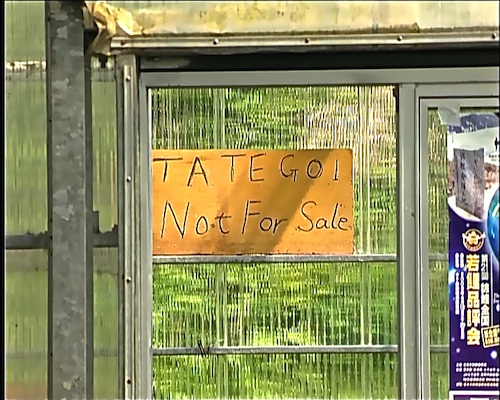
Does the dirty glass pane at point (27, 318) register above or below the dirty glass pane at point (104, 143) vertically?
below

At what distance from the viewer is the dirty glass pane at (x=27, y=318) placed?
1.69 meters

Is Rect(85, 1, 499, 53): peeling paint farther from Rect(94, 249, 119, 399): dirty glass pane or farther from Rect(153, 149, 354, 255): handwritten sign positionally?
Rect(94, 249, 119, 399): dirty glass pane

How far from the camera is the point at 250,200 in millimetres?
1830

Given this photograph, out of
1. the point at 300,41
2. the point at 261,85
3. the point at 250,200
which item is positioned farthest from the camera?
the point at 250,200

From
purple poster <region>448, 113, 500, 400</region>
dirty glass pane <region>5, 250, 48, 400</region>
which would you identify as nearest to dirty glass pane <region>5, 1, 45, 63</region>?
dirty glass pane <region>5, 250, 48, 400</region>

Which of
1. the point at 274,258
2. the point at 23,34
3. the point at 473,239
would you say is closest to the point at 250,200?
the point at 274,258

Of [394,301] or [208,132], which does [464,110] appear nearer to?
[394,301]

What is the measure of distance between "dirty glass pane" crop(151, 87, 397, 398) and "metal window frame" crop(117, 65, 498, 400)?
0.27 ft

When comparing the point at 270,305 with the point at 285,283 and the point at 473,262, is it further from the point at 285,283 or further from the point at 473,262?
the point at 473,262

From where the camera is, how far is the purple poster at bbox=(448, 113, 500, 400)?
1741 mm

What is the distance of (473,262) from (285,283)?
462 mm

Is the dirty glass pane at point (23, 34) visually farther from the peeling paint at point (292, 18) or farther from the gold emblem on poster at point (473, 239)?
the gold emblem on poster at point (473, 239)

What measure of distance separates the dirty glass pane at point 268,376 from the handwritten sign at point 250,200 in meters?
0.28

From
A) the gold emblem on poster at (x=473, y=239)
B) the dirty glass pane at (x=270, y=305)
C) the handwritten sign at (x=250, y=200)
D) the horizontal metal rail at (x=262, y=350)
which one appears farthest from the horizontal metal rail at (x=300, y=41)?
the horizontal metal rail at (x=262, y=350)
